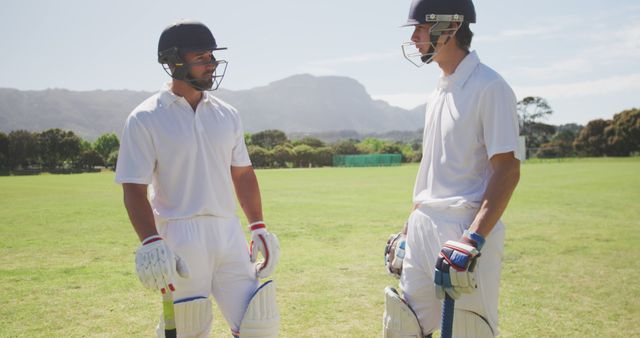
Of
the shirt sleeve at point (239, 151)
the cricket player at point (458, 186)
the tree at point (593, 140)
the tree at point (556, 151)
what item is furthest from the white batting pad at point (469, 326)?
the tree at point (593, 140)

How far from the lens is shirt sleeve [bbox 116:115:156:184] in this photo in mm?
3174

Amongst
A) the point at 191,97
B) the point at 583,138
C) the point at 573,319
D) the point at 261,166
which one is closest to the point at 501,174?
the point at 191,97

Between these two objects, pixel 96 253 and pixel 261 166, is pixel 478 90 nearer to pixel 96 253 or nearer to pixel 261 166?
pixel 96 253

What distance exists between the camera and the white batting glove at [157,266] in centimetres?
293

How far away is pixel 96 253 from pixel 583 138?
96.6 metres

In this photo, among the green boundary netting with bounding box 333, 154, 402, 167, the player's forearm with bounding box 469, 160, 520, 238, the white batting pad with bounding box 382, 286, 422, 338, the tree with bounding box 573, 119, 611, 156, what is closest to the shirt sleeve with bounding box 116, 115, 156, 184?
the white batting pad with bounding box 382, 286, 422, 338

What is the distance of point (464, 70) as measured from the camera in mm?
3146

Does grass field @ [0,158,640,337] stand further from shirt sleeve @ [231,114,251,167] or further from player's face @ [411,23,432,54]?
player's face @ [411,23,432,54]

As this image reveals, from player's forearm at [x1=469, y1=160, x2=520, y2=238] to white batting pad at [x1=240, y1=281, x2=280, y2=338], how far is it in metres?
1.30

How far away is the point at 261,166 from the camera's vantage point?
7275 cm

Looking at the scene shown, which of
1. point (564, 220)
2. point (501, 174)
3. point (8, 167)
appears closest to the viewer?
point (501, 174)

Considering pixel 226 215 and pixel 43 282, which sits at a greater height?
pixel 226 215

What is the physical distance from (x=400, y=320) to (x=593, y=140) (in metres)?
97.8

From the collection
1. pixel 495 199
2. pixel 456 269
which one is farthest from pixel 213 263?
pixel 495 199
